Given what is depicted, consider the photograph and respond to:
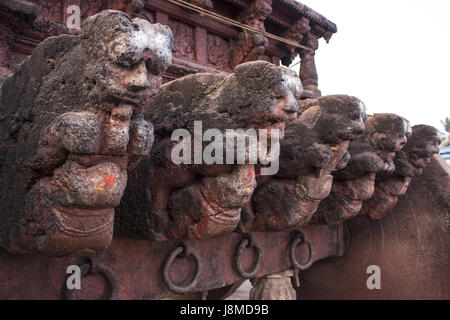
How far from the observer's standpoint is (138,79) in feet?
2.61

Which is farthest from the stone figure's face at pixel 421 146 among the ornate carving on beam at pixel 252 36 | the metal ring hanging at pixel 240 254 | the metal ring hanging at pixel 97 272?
the metal ring hanging at pixel 97 272

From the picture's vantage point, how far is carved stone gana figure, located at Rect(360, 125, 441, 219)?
6.62 ft

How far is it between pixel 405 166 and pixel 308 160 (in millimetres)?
852

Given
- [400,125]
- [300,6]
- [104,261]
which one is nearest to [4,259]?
[104,261]

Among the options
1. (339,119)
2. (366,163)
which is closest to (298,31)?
(366,163)

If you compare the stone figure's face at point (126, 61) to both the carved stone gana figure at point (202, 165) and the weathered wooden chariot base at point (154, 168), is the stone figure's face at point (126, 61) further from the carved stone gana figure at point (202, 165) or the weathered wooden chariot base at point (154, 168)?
the carved stone gana figure at point (202, 165)

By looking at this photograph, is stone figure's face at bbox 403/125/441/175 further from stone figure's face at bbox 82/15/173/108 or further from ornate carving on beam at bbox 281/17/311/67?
stone figure's face at bbox 82/15/173/108

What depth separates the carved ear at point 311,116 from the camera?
1497 mm

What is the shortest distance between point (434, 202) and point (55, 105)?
2.25 meters

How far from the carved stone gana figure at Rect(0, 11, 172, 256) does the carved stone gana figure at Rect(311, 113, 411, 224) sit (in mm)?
1172

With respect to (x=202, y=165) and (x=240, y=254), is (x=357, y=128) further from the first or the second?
(x=240, y=254)

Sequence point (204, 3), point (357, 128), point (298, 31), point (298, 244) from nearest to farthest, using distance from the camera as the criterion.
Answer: point (357, 128)
point (298, 244)
point (204, 3)
point (298, 31)
